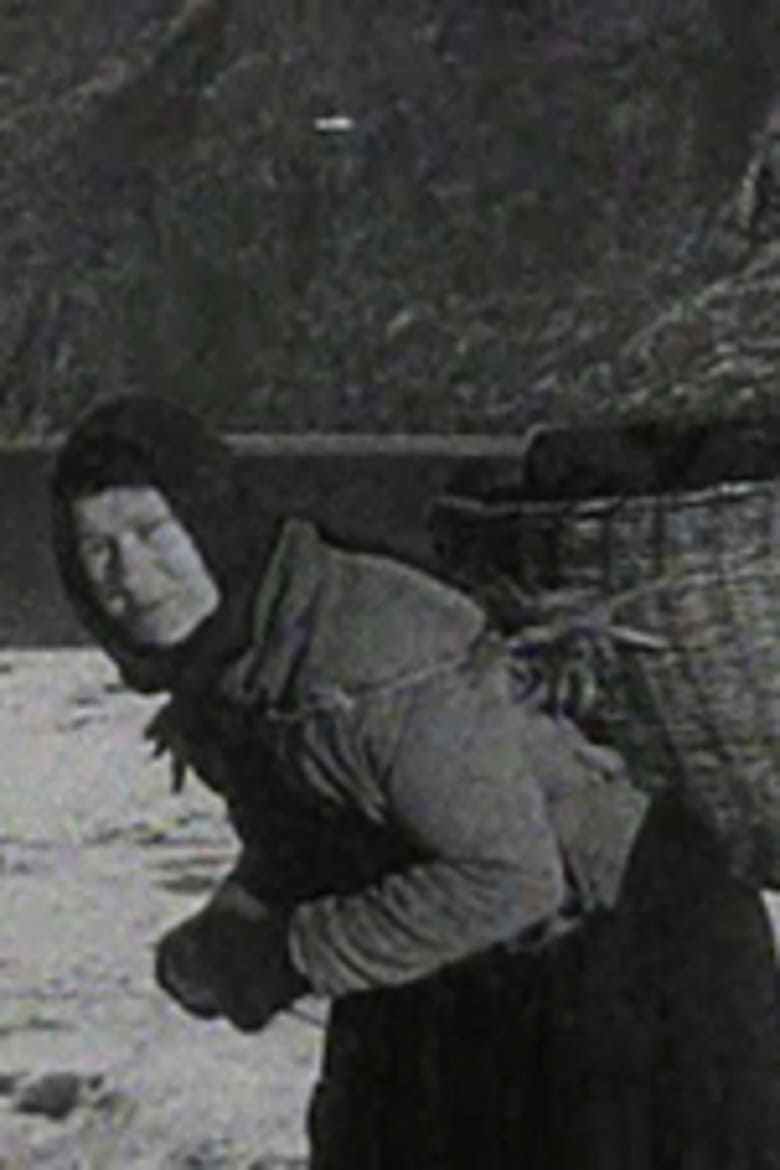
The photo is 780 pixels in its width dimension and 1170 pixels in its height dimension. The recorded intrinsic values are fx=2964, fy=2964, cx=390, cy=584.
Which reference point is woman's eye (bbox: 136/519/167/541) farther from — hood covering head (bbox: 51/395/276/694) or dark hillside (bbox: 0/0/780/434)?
dark hillside (bbox: 0/0/780/434)

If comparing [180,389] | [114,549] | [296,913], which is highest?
[114,549]

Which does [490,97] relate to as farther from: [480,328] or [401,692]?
[401,692]

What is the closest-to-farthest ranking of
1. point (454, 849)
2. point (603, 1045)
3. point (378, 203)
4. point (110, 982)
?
point (454, 849) < point (603, 1045) < point (110, 982) < point (378, 203)

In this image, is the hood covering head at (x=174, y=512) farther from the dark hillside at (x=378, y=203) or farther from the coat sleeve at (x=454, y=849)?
the dark hillside at (x=378, y=203)

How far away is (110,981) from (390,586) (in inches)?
54.0

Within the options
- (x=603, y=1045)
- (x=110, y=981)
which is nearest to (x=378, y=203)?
(x=110, y=981)

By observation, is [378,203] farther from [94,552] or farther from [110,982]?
[94,552]

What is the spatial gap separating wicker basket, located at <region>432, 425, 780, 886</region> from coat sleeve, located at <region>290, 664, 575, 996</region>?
0.03 m

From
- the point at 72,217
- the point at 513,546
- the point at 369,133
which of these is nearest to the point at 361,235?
the point at 369,133

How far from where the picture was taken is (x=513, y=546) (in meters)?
0.94

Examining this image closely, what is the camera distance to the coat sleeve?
0.90 meters

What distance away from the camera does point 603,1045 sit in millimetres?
1002

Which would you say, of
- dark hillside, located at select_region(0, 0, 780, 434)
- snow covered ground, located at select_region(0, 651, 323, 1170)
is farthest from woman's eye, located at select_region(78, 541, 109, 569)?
dark hillside, located at select_region(0, 0, 780, 434)

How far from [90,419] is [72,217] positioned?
281 centimetres
